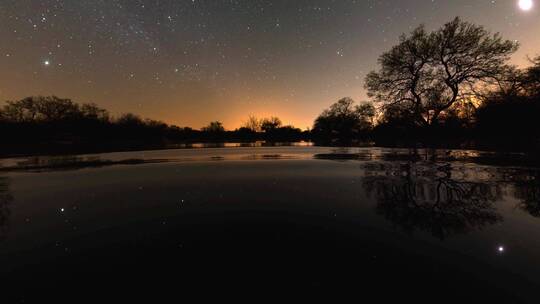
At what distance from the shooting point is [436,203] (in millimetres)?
3699

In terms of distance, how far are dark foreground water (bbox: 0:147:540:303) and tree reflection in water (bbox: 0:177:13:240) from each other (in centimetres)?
3

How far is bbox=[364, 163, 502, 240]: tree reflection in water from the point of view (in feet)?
9.45

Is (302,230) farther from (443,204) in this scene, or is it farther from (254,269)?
(443,204)

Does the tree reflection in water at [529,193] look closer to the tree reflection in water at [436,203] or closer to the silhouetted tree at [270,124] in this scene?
the tree reflection in water at [436,203]

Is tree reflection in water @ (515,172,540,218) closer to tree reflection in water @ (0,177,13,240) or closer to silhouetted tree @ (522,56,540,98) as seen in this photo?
tree reflection in water @ (0,177,13,240)

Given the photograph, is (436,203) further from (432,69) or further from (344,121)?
(344,121)

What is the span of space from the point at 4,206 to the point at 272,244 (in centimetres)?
481

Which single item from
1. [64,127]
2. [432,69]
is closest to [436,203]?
[432,69]

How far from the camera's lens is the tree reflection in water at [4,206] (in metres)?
2.84

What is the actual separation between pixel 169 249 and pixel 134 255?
1.05ft

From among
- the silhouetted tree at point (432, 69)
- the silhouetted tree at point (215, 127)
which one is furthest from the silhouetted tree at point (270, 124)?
the silhouetted tree at point (432, 69)

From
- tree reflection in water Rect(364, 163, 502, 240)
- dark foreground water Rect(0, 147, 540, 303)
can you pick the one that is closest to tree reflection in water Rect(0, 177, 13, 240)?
dark foreground water Rect(0, 147, 540, 303)

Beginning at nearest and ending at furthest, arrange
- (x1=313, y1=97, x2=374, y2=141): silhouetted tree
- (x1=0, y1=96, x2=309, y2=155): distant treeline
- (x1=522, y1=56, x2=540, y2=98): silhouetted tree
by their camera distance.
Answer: (x1=522, y1=56, x2=540, y2=98): silhouetted tree
(x1=0, y1=96, x2=309, y2=155): distant treeline
(x1=313, y1=97, x2=374, y2=141): silhouetted tree

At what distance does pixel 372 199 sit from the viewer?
4.04 m
